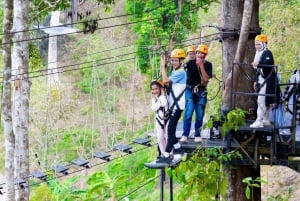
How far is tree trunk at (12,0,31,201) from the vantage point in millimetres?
9656

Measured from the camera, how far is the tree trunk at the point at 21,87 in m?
9.66

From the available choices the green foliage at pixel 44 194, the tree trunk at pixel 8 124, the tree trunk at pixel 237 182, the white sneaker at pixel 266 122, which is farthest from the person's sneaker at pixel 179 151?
the green foliage at pixel 44 194

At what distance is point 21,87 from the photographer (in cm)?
980

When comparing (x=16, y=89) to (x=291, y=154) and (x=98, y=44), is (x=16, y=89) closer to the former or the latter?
(x=291, y=154)

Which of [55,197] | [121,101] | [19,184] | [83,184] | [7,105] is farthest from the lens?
[121,101]

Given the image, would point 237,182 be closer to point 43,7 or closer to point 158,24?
point 43,7

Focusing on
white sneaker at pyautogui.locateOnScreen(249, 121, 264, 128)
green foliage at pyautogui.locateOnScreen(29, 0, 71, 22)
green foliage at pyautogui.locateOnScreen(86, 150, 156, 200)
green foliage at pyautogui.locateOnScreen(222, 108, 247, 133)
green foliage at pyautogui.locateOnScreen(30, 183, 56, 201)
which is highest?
green foliage at pyautogui.locateOnScreen(29, 0, 71, 22)

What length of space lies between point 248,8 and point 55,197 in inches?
336

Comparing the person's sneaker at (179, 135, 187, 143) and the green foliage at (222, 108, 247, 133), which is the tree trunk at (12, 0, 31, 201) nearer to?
the person's sneaker at (179, 135, 187, 143)

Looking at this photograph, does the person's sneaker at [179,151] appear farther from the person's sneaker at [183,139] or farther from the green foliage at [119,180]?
the green foliage at [119,180]

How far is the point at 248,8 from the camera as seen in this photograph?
23.0 feet

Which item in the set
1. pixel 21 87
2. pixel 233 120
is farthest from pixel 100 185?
pixel 233 120

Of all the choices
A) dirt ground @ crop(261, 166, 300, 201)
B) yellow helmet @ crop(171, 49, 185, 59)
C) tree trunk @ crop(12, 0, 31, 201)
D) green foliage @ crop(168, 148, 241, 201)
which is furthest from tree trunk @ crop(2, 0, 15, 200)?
dirt ground @ crop(261, 166, 300, 201)

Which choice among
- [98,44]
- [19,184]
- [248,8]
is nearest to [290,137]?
[248,8]
